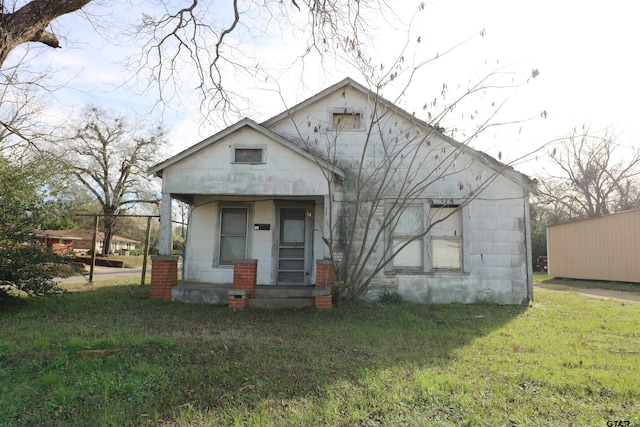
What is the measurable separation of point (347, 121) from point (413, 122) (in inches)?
73.3

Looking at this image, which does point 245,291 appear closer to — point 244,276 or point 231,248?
point 244,276

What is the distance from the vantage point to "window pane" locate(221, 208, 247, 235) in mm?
10555

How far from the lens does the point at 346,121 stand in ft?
34.1

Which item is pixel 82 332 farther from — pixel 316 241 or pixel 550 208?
pixel 550 208

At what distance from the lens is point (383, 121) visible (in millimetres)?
10062

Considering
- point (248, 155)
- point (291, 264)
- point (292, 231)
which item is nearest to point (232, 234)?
point (292, 231)

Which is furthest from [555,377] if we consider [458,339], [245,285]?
[245,285]

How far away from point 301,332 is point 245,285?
252 cm

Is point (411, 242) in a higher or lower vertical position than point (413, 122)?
lower

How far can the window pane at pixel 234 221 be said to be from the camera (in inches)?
416

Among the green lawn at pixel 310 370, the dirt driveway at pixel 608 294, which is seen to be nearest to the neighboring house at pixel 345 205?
the green lawn at pixel 310 370

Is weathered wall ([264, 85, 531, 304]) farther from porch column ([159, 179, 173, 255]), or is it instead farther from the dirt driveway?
the dirt driveway

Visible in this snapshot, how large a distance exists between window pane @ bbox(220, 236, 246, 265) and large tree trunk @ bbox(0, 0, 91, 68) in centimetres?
614

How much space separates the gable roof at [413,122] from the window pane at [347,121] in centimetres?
61
